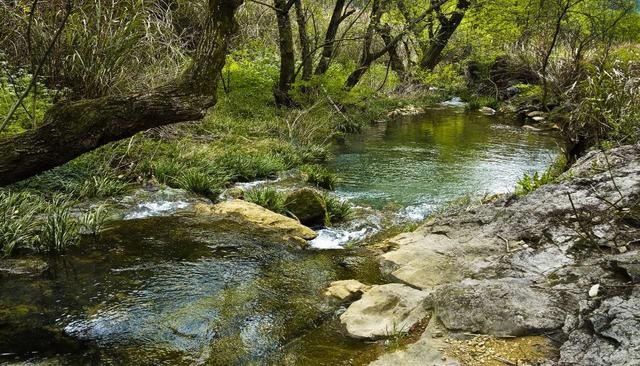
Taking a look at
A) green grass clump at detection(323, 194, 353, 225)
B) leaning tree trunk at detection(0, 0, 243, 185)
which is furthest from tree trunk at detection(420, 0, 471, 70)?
leaning tree trunk at detection(0, 0, 243, 185)

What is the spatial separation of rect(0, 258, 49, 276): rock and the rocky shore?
261cm

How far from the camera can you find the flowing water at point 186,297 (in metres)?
3.57

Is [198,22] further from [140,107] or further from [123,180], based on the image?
[140,107]

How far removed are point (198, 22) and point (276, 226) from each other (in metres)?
9.12

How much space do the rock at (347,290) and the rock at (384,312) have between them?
6.9 inches

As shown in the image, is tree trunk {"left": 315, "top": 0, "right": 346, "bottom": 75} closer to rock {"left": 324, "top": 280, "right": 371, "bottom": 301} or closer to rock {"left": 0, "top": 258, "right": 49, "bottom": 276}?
rock {"left": 324, "top": 280, "right": 371, "bottom": 301}

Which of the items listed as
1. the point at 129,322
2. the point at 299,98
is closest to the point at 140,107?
the point at 129,322

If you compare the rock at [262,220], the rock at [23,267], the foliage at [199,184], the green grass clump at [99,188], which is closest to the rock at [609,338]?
the rock at [262,220]

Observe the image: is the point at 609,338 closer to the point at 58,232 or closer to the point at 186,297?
the point at 186,297

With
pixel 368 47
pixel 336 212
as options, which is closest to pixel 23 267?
pixel 336 212

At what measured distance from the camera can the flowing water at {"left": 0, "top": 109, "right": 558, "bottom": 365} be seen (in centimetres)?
357

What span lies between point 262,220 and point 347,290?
2181 mm

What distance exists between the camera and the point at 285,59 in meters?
13.1

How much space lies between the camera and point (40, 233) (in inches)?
203
